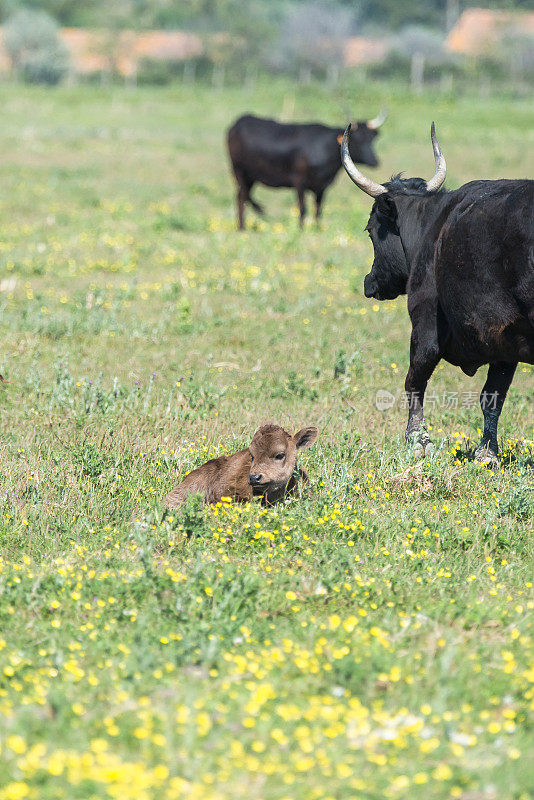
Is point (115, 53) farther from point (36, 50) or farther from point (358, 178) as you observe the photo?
point (358, 178)

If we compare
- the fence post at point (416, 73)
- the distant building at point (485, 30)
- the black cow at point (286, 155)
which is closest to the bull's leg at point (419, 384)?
the black cow at point (286, 155)

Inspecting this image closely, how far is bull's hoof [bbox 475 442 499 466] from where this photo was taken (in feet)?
24.0

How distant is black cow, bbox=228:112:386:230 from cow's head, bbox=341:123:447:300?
10676mm

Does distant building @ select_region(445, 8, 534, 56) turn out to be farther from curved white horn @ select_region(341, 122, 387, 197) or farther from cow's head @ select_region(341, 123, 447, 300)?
curved white horn @ select_region(341, 122, 387, 197)

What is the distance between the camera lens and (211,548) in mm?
5840

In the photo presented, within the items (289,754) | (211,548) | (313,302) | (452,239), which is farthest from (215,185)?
(289,754)

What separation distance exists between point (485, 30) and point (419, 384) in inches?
3323

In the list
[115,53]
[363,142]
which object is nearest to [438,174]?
[363,142]

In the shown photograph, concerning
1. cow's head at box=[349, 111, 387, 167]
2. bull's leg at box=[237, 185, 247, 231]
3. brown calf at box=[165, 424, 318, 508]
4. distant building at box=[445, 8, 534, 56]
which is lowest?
bull's leg at box=[237, 185, 247, 231]

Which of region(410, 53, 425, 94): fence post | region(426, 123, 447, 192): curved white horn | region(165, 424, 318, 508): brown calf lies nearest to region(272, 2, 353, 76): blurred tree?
region(410, 53, 425, 94): fence post

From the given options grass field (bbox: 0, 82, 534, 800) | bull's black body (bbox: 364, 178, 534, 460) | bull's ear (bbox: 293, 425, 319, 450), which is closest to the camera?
grass field (bbox: 0, 82, 534, 800)

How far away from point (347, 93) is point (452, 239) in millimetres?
Result: 43559

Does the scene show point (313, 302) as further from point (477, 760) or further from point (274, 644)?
point (477, 760)

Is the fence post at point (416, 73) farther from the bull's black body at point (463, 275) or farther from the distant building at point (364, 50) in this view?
the bull's black body at point (463, 275)
